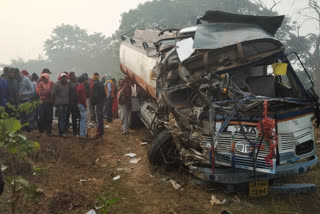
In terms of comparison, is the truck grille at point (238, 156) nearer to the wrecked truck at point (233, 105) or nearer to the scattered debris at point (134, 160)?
the wrecked truck at point (233, 105)

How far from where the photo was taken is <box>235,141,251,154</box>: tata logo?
135 inches

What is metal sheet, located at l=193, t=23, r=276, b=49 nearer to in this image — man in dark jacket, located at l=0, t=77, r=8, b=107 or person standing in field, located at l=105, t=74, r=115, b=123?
man in dark jacket, located at l=0, t=77, r=8, b=107

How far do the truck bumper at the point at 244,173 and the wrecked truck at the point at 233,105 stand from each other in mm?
13

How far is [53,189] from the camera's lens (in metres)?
3.95

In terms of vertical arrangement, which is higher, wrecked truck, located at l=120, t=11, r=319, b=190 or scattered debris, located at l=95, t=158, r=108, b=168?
wrecked truck, located at l=120, t=11, r=319, b=190

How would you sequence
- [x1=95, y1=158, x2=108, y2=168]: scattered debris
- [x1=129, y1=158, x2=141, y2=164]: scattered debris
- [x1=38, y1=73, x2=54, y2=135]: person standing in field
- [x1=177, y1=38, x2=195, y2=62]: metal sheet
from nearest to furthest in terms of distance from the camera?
[x1=177, y1=38, x2=195, y2=62]: metal sheet
[x1=95, y1=158, x2=108, y2=168]: scattered debris
[x1=129, y1=158, x2=141, y2=164]: scattered debris
[x1=38, y1=73, x2=54, y2=135]: person standing in field

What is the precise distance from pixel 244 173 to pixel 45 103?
210 inches

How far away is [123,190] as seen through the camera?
413 centimetres

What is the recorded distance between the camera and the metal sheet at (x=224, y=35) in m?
4.11

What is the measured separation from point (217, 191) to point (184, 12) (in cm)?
2607

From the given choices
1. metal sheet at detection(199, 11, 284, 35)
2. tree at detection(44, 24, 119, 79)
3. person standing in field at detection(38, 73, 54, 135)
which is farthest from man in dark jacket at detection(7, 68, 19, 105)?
tree at detection(44, 24, 119, 79)

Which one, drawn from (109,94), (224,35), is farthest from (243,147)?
(109,94)

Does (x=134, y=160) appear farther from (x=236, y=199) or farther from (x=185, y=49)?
(x=185, y=49)

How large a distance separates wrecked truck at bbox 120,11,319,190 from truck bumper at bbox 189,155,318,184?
0.01 metres
